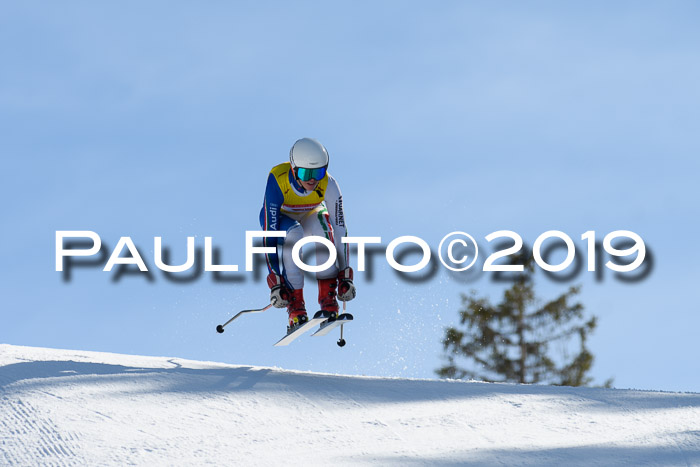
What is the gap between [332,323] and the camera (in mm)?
8438

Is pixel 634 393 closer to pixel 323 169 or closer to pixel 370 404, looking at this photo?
pixel 370 404

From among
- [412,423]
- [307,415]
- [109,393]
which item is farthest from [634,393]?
[109,393]

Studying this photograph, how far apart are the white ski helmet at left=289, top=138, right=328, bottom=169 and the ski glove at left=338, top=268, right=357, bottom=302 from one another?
1050 millimetres

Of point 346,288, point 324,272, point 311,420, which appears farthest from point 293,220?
point 311,420

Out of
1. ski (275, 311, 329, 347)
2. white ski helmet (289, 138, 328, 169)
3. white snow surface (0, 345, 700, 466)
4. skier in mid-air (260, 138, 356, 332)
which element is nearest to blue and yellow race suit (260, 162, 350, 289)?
skier in mid-air (260, 138, 356, 332)

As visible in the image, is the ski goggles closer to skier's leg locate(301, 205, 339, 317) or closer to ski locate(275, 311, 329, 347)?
skier's leg locate(301, 205, 339, 317)

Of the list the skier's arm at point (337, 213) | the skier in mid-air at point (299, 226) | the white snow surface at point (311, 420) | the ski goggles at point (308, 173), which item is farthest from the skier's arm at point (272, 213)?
the white snow surface at point (311, 420)

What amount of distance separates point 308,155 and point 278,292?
1290 millimetres

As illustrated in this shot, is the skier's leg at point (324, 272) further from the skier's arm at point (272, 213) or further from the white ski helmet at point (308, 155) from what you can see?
the white ski helmet at point (308, 155)

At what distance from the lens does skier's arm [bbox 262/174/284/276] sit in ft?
A: 28.0

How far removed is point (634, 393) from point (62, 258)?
628 centimetres

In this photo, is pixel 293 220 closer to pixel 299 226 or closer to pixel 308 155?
pixel 299 226

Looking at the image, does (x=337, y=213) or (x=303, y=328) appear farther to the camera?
(x=337, y=213)

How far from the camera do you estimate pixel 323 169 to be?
846 centimetres
